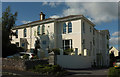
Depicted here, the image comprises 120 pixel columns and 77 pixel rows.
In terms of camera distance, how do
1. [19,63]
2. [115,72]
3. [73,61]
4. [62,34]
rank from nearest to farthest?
[115,72]
[19,63]
[73,61]
[62,34]

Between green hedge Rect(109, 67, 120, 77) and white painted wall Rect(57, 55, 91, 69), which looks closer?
green hedge Rect(109, 67, 120, 77)

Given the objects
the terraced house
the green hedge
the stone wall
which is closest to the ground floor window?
the terraced house

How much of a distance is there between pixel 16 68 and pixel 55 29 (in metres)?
12.2

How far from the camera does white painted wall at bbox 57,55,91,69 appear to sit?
57.1 feet

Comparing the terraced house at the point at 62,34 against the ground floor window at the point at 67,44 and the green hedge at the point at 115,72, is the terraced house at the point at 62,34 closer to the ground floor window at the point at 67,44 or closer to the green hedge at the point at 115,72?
the ground floor window at the point at 67,44

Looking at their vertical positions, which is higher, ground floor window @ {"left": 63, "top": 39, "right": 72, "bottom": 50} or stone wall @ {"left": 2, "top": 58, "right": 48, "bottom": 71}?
ground floor window @ {"left": 63, "top": 39, "right": 72, "bottom": 50}

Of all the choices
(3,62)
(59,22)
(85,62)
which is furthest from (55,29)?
(3,62)

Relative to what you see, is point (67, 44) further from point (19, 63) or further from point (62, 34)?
point (19, 63)

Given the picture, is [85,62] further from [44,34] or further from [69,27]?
[44,34]

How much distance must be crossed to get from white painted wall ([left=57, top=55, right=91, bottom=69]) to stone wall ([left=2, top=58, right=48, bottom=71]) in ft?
8.61

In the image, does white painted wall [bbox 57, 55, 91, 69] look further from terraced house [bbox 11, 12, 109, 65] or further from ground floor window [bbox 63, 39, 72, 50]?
ground floor window [bbox 63, 39, 72, 50]

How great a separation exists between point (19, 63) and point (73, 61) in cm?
766

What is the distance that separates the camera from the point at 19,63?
45.9ft

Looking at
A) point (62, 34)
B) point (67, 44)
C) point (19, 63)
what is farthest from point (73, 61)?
point (19, 63)
